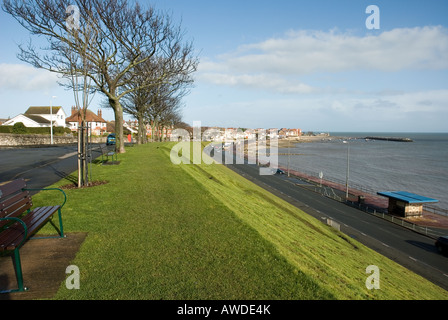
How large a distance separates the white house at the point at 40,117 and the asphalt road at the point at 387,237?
72.6m

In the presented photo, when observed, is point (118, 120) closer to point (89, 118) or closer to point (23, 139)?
point (23, 139)

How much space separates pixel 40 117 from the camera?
3223 inches

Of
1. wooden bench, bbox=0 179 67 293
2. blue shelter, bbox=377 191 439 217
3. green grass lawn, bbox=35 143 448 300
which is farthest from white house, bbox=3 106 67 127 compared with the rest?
wooden bench, bbox=0 179 67 293

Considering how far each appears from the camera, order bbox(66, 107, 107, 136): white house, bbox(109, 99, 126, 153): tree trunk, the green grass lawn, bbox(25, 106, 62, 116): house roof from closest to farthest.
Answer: the green grass lawn
bbox(109, 99, 126, 153): tree trunk
bbox(25, 106, 62, 116): house roof
bbox(66, 107, 107, 136): white house

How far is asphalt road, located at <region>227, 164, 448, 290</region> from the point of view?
1695 centimetres

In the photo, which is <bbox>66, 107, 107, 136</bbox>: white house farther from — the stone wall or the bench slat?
the bench slat

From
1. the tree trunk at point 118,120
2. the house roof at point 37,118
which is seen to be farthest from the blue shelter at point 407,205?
the house roof at point 37,118

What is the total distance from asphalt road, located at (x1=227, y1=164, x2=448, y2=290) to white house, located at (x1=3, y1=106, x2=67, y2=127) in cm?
7265

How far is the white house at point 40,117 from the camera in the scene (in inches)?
3059

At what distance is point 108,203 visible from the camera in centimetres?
933

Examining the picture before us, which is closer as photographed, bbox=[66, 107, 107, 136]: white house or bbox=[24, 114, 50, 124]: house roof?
bbox=[24, 114, 50, 124]: house roof

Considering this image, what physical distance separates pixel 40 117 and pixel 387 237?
8947 cm
